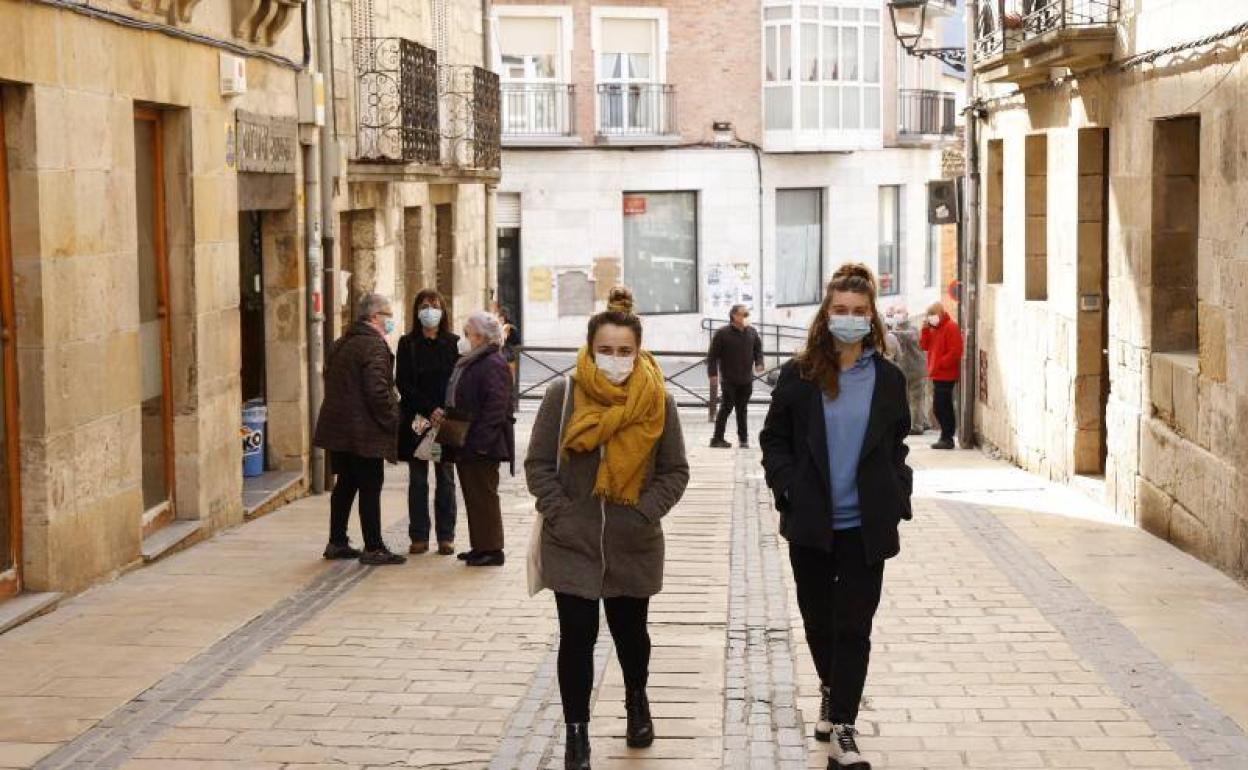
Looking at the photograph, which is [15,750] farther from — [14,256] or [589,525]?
[14,256]

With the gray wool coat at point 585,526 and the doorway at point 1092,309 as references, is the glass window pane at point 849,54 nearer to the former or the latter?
the doorway at point 1092,309

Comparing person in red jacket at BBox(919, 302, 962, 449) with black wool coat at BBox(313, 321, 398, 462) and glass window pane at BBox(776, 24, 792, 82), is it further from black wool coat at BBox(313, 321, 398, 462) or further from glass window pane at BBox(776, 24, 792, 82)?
glass window pane at BBox(776, 24, 792, 82)

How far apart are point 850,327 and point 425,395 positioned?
558 centimetres

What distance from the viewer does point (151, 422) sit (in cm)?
1242

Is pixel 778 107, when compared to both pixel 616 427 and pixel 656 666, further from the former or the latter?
pixel 616 427

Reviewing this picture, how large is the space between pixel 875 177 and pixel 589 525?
34928 mm

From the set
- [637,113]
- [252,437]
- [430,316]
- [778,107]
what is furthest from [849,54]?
[430,316]

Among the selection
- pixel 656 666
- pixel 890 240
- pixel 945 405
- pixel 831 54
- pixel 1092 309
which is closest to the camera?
pixel 656 666

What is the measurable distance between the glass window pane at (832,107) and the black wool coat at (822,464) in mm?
32764

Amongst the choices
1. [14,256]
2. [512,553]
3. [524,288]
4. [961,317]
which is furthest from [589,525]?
[524,288]

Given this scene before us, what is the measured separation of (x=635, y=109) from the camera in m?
38.3

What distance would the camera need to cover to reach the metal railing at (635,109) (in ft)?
125

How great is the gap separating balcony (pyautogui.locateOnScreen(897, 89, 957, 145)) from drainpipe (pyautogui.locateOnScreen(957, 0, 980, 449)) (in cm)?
2038

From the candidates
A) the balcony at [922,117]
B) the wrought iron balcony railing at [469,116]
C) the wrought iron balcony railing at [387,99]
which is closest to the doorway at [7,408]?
the wrought iron balcony railing at [387,99]
